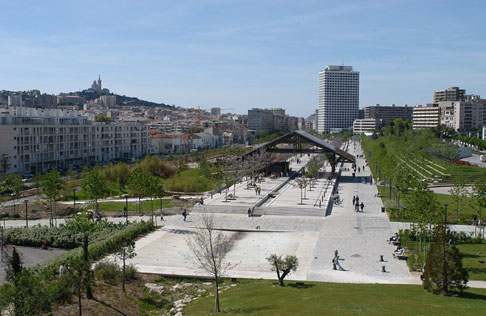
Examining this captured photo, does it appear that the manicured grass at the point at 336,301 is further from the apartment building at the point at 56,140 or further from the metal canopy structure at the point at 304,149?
the apartment building at the point at 56,140

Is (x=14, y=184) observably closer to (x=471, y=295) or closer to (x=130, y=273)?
(x=130, y=273)

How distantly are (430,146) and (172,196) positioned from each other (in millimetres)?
54255

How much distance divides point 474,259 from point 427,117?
13526 cm

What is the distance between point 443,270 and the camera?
15.3 metres

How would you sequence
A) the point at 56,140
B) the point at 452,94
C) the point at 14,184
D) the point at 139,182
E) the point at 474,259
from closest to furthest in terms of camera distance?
the point at 474,259 → the point at 139,182 → the point at 14,184 → the point at 56,140 → the point at 452,94

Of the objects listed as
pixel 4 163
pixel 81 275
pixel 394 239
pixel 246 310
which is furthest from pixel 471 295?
pixel 4 163

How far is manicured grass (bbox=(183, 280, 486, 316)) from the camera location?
1350cm

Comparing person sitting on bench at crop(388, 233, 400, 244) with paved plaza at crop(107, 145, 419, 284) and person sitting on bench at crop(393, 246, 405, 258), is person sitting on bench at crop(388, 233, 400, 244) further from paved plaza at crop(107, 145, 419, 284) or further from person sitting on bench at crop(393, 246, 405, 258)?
person sitting on bench at crop(393, 246, 405, 258)

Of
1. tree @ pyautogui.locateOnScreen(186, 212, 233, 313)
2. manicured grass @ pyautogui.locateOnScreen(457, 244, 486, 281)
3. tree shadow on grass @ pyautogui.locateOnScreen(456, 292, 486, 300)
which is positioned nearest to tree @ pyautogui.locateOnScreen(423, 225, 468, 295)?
tree shadow on grass @ pyautogui.locateOnScreen(456, 292, 486, 300)

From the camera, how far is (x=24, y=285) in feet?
42.3

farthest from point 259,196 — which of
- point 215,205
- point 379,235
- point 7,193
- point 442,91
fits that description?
point 442,91

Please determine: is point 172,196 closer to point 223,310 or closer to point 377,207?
point 377,207

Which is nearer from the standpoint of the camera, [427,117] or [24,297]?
[24,297]

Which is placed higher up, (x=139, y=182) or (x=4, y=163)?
(x=139, y=182)
